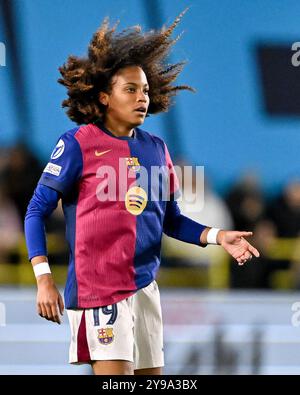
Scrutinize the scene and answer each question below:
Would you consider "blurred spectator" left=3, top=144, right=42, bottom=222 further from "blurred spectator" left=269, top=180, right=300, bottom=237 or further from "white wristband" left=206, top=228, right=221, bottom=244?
"white wristband" left=206, top=228, right=221, bottom=244

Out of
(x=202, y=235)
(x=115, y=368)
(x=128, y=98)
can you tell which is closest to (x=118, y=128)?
(x=128, y=98)

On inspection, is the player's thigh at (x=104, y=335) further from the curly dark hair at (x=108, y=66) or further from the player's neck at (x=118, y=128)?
the curly dark hair at (x=108, y=66)

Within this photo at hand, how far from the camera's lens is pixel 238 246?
3752 mm

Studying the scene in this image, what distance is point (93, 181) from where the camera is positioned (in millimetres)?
3682

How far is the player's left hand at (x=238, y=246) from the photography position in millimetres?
3719

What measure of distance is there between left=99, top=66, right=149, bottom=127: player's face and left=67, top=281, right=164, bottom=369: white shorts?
0.62 meters

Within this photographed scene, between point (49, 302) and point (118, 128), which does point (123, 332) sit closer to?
point (49, 302)

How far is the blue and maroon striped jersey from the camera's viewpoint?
3.67 m

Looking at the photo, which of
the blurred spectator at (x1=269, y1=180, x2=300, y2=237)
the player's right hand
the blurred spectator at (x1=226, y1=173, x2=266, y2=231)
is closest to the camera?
the player's right hand

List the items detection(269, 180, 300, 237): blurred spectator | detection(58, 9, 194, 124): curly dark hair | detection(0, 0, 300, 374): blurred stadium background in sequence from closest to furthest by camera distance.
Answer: detection(58, 9, 194, 124): curly dark hair, detection(0, 0, 300, 374): blurred stadium background, detection(269, 180, 300, 237): blurred spectator

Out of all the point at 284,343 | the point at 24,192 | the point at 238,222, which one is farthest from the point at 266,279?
the point at 24,192

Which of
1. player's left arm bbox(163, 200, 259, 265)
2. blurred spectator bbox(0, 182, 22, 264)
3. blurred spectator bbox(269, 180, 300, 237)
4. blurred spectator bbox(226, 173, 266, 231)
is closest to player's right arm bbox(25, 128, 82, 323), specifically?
player's left arm bbox(163, 200, 259, 265)

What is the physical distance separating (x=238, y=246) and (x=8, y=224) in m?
4.98

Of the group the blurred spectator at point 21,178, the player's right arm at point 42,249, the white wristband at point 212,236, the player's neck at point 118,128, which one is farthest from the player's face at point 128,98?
the blurred spectator at point 21,178
